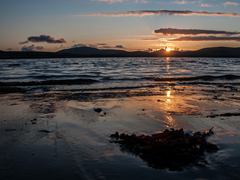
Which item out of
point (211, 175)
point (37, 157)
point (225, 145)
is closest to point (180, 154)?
point (211, 175)

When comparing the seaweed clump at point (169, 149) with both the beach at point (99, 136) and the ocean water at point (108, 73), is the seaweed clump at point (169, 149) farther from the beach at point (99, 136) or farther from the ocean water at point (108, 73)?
the ocean water at point (108, 73)

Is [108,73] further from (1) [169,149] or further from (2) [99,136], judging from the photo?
(1) [169,149]

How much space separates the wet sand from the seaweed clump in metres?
0.23

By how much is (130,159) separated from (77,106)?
10205mm

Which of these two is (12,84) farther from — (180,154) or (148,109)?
(180,154)

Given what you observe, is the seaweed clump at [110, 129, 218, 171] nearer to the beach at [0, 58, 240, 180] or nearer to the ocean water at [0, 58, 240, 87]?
the beach at [0, 58, 240, 180]

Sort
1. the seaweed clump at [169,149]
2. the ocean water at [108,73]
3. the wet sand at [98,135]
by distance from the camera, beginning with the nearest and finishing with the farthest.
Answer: the wet sand at [98,135]
the seaweed clump at [169,149]
the ocean water at [108,73]

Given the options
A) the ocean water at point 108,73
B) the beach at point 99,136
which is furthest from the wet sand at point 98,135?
the ocean water at point 108,73

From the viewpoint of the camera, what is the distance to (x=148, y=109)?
1714 cm

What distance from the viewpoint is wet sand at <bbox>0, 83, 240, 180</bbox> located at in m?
7.71

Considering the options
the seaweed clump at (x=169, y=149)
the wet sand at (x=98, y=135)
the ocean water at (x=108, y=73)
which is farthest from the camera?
the ocean water at (x=108, y=73)

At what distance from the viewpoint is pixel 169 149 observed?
879cm

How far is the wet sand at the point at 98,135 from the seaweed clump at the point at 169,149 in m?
0.23

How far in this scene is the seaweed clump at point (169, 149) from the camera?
8.30 metres
